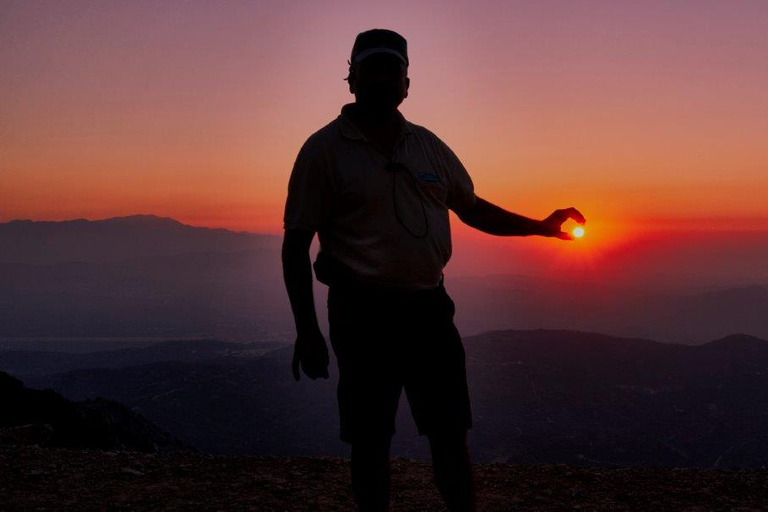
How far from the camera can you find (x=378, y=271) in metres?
2.58

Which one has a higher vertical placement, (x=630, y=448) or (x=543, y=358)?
(x=543, y=358)

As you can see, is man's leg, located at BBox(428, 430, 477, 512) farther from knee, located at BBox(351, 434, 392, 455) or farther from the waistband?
the waistband

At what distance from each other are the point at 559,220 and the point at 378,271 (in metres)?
1.41

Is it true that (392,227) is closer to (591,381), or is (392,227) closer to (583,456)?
(583,456)

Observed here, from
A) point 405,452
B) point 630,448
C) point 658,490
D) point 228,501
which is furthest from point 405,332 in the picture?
point 630,448

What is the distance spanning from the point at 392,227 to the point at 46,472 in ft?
16.5

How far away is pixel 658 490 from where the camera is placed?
536 centimetres

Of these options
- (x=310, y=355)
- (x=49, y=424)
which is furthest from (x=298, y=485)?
(x=49, y=424)

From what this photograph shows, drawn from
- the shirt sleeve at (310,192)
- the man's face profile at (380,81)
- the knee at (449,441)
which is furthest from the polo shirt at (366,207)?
the knee at (449,441)

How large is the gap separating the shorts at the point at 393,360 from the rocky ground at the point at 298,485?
2677 mm

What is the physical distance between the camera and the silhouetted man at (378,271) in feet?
8.35

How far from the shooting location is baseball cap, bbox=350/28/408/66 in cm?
265

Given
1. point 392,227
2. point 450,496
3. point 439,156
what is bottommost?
point 450,496

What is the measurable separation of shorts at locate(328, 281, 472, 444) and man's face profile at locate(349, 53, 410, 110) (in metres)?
0.84
